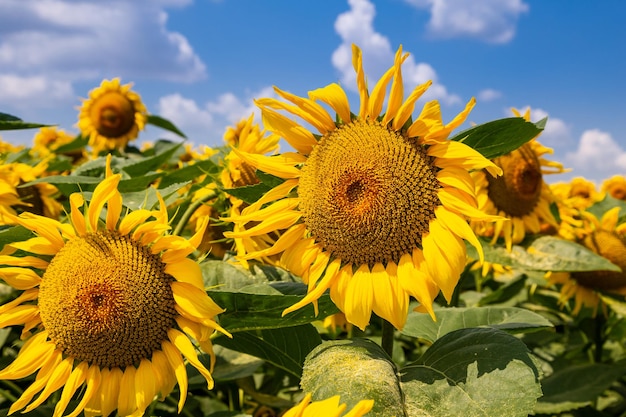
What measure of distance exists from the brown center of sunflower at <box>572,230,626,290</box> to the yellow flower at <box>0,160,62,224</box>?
2.81m

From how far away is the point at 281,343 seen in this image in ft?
7.16

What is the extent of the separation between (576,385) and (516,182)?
1000 millimetres

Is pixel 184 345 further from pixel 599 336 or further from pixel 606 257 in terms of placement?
pixel 599 336

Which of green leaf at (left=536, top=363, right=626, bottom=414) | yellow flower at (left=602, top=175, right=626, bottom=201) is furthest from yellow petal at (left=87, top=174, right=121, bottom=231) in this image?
yellow flower at (left=602, top=175, right=626, bottom=201)

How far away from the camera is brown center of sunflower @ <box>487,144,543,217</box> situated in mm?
3102

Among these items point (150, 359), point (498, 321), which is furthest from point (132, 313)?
point (498, 321)

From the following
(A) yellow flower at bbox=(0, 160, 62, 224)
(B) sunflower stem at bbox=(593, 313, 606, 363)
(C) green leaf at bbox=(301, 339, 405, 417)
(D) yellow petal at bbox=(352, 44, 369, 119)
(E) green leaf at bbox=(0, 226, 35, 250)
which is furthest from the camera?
(B) sunflower stem at bbox=(593, 313, 606, 363)

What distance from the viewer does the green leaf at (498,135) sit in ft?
5.88

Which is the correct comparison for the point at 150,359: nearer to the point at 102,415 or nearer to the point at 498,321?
the point at 102,415

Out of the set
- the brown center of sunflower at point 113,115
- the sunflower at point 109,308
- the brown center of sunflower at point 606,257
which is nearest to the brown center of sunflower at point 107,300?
the sunflower at point 109,308

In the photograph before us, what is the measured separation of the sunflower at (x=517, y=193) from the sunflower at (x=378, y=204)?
1406 mm

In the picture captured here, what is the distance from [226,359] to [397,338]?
139 cm

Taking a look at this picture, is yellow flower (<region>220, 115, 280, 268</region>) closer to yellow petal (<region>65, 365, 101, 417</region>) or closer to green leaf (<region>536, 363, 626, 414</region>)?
yellow petal (<region>65, 365, 101, 417</region>)

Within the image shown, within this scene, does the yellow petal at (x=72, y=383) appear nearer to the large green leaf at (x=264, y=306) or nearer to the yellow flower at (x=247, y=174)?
the large green leaf at (x=264, y=306)
